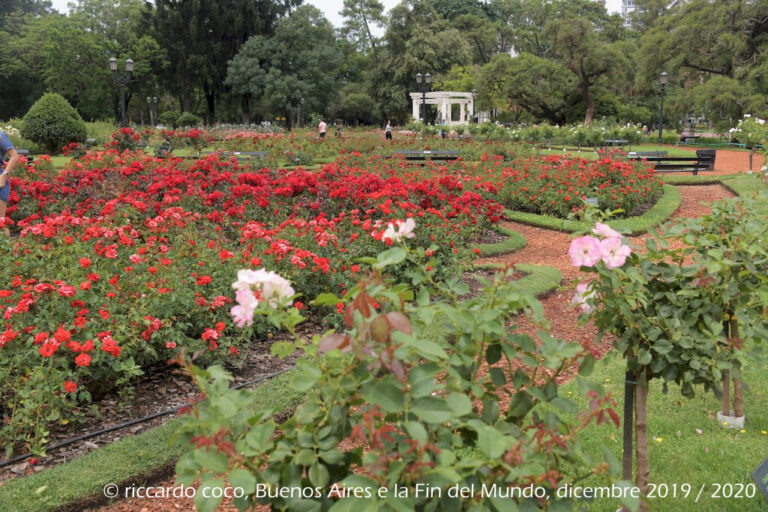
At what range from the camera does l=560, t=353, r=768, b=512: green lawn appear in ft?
8.66

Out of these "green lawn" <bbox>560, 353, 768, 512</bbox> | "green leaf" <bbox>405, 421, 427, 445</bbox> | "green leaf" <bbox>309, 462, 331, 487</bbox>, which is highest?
"green leaf" <bbox>405, 421, 427, 445</bbox>

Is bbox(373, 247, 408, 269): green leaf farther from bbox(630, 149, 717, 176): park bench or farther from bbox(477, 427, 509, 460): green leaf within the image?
bbox(630, 149, 717, 176): park bench

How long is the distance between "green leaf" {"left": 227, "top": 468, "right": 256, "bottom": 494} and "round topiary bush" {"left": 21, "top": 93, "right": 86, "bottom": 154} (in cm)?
2035

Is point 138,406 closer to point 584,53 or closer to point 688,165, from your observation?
point 688,165

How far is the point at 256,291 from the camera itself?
4.46 feet

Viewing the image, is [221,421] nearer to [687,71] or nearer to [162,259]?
[162,259]

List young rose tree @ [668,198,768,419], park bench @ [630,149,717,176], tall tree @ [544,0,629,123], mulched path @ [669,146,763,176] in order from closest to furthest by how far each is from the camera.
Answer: young rose tree @ [668,198,768,419] → park bench @ [630,149,717,176] → mulched path @ [669,146,763,176] → tall tree @ [544,0,629,123]

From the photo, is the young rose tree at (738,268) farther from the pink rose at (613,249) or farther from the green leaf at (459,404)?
the green leaf at (459,404)

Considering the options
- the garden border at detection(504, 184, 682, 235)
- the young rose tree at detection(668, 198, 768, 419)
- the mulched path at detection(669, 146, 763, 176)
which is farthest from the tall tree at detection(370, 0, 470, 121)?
the young rose tree at detection(668, 198, 768, 419)

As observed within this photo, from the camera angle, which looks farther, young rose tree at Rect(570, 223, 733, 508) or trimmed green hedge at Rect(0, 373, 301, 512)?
trimmed green hedge at Rect(0, 373, 301, 512)

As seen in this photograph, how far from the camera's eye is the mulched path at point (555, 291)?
2.77m

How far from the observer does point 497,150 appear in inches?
681

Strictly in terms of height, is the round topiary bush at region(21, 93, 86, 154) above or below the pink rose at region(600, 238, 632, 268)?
above

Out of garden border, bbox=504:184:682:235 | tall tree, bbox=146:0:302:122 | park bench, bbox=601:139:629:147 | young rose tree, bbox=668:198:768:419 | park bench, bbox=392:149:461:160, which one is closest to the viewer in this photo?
young rose tree, bbox=668:198:768:419
